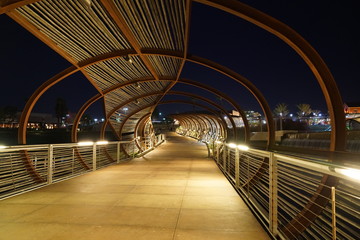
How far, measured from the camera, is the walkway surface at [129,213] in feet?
9.93

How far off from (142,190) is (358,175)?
13.6 ft

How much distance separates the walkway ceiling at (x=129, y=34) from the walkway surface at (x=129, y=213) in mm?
2468

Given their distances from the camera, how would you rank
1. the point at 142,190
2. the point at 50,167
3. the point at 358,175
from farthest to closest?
the point at 50,167 < the point at 142,190 < the point at 358,175

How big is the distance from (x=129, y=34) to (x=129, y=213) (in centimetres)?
475

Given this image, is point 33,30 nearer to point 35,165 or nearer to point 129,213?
point 35,165

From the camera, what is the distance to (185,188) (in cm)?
539

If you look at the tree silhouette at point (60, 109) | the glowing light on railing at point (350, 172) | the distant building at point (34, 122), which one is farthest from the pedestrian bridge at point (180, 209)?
the tree silhouette at point (60, 109)

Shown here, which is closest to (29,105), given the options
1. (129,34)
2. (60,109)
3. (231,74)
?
(129,34)

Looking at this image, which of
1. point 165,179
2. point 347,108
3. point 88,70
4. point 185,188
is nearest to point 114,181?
point 165,179

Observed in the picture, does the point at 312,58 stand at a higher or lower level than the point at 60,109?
lower

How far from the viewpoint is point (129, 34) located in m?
6.59

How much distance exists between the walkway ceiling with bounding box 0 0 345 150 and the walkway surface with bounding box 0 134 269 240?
8.10ft

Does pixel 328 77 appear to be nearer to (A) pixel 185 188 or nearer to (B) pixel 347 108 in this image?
(A) pixel 185 188

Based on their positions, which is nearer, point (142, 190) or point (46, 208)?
point (46, 208)
